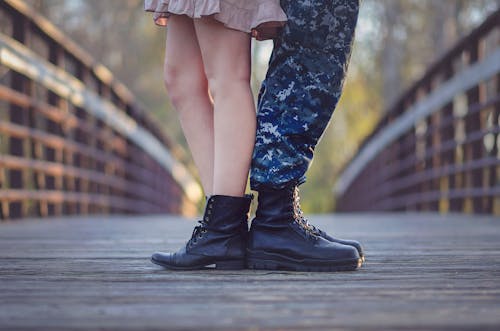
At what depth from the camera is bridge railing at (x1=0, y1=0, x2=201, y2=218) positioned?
417cm

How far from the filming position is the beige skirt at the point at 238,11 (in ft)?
5.83

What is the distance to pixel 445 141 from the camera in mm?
6000

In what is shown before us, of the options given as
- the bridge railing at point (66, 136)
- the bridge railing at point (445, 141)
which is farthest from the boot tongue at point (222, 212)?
the bridge railing at point (445, 141)

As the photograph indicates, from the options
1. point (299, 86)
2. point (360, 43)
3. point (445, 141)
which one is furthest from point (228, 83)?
point (360, 43)

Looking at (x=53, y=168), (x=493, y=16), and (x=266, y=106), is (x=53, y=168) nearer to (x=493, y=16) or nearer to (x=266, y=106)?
(x=493, y=16)

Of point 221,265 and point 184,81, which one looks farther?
point 184,81

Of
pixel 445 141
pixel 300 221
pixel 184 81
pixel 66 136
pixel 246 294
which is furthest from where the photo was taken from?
pixel 445 141

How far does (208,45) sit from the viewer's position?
72.9 inches

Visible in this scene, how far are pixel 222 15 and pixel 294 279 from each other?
625mm

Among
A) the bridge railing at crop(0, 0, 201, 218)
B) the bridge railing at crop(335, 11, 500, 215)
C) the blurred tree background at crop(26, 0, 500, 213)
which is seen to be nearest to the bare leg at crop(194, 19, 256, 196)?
the bridge railing at crop(0, 0, 201, 218)

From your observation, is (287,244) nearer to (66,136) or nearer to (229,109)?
(229,109)

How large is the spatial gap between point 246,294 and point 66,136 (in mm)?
4092

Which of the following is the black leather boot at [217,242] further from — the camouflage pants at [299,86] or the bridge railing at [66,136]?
the bridge railing at [66,136]

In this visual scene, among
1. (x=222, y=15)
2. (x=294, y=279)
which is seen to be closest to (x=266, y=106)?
(x=222, y=15)
